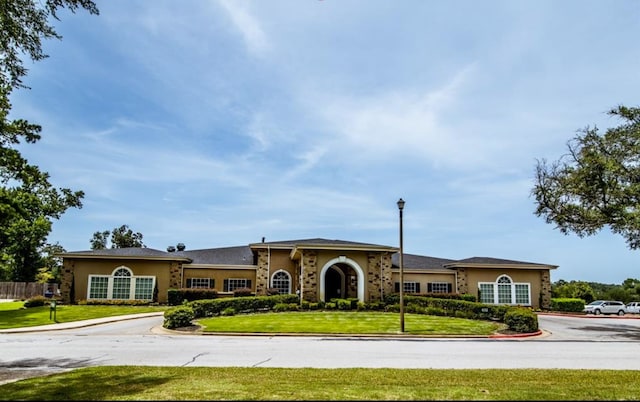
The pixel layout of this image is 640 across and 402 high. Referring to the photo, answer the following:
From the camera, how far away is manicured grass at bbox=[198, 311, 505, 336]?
20375 millimetres

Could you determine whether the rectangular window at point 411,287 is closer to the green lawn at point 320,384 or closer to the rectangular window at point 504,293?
the rectangular window at point 504,293

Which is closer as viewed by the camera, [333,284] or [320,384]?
[320,384]

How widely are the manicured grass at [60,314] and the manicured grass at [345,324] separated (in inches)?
293

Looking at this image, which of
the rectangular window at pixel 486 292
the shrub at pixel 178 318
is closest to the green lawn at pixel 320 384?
the shrub at pixel 178 318

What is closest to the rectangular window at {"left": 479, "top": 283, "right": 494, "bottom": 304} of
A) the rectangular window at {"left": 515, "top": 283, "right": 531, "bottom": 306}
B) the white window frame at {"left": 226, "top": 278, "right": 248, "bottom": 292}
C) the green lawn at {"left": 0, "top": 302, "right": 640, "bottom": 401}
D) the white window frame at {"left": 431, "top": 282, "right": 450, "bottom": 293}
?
the rectangular window at {"left": 515, "top": 283, "right": 531, "bottom": 306}

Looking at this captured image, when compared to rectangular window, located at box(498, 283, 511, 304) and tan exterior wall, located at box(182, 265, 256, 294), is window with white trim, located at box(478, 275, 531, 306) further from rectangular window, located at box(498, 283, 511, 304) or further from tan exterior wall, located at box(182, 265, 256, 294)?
tan exterior wall, located at box(182, 265, 256, 294)

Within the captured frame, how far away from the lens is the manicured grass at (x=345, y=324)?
20375mm

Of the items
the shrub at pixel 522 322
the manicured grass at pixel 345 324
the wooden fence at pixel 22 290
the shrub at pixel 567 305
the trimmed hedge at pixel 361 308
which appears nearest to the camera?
the manicured grass at pixel 345 324

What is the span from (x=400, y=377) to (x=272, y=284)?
90.6 feet

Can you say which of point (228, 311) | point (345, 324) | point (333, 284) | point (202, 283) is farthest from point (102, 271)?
point (345, 324)

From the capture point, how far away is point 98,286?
35.3 metres

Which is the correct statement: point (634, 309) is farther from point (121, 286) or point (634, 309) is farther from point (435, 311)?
point (121, 286)

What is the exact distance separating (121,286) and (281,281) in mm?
11308

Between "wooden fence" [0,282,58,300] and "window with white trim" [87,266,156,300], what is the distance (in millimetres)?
21569
